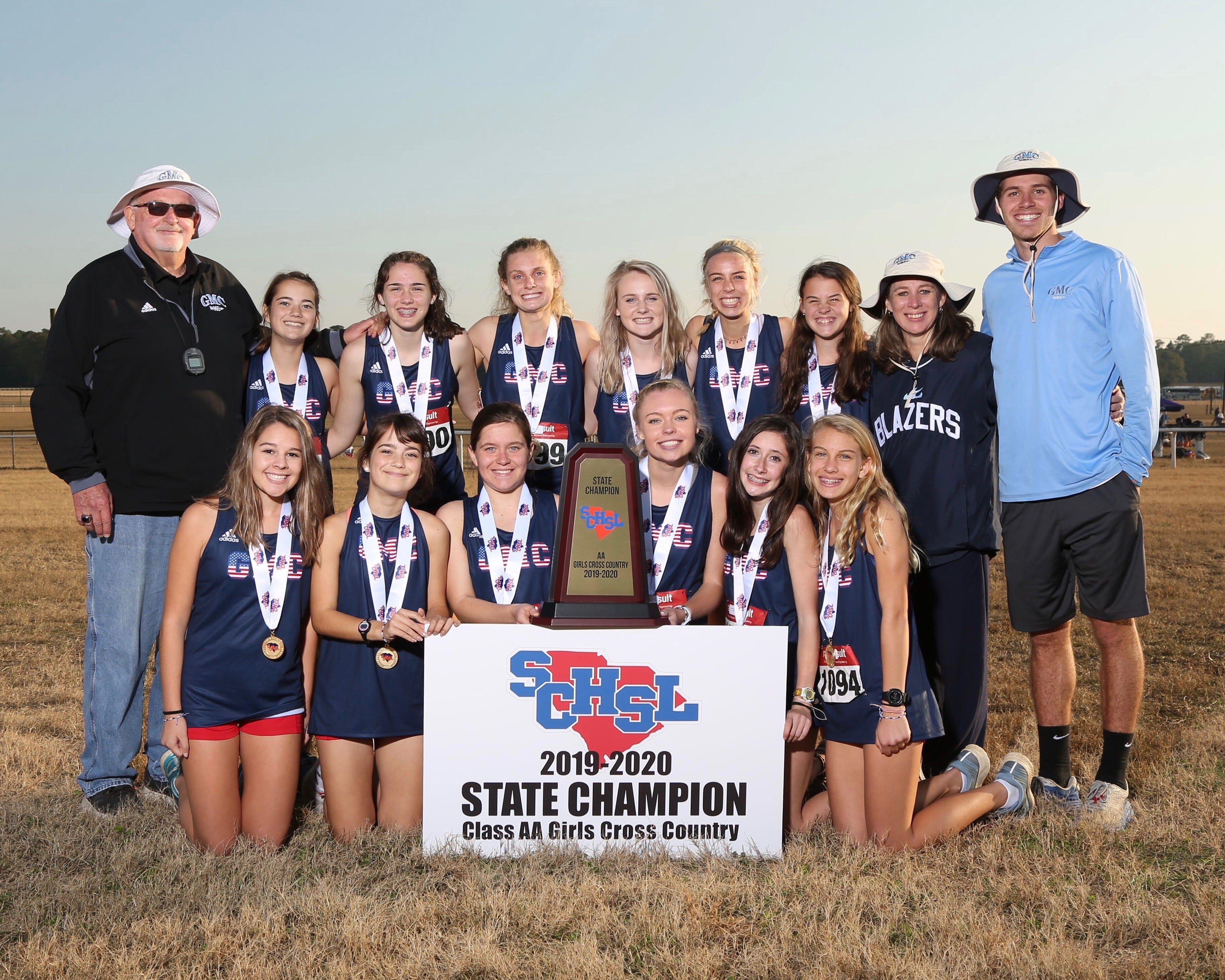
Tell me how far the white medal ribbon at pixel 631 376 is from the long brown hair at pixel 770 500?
0.85m

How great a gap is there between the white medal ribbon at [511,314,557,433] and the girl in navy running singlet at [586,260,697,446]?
0.26m

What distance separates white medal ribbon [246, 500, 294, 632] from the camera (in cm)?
430

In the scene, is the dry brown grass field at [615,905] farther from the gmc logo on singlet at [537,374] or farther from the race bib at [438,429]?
the gmc logo on singlet at [537,374]

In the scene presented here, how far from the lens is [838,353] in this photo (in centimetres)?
507

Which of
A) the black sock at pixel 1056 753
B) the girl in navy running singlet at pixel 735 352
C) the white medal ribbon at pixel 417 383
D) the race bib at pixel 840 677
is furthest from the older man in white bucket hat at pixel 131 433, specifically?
Result: the black sock at pixel 1056 753

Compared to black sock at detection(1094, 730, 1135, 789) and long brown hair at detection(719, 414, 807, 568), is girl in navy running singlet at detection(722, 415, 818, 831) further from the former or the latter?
black sock at detection(1094, 730, 1135, 789)

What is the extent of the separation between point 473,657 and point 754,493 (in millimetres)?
1389

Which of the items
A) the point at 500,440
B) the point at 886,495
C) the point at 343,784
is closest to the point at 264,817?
the point at 343,784

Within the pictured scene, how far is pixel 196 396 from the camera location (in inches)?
195

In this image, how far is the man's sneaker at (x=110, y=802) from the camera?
4621 millimetres

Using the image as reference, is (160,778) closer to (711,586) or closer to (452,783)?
(452,783)

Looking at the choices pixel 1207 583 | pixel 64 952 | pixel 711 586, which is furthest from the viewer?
pixel 1207 583

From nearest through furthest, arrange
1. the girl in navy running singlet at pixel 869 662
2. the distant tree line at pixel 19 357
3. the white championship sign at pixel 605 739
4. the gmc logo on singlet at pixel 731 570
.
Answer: the white championship sign at pixel 605 739, the girl in navy running singlet at pixel 869 662, the gmc logo on singlet at pixel 731 570, the distant tree line at pixel 19 357

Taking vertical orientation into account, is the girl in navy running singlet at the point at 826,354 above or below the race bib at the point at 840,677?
above
